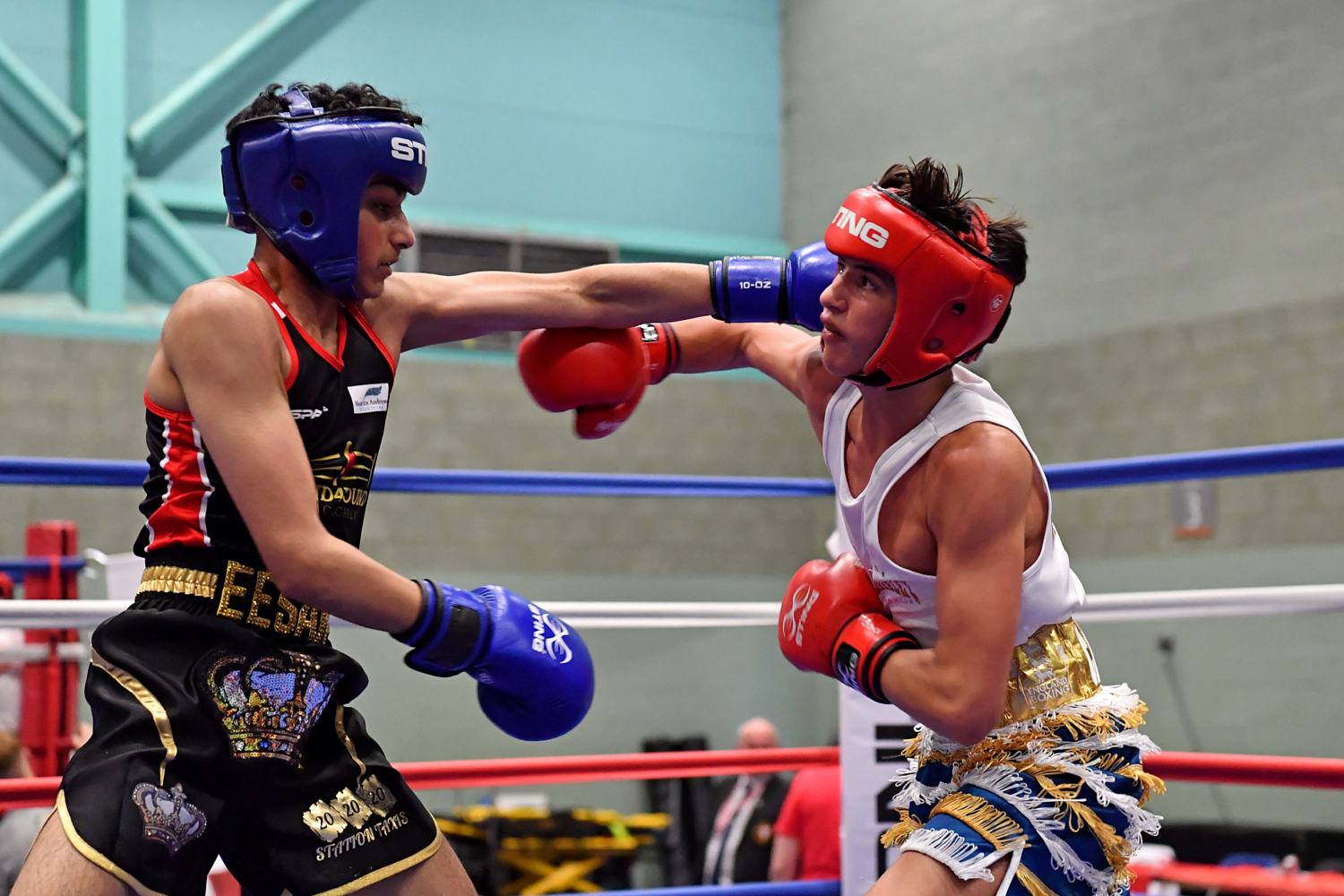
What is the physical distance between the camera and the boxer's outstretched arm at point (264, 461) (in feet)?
5.39

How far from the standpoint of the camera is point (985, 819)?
5.89 ft

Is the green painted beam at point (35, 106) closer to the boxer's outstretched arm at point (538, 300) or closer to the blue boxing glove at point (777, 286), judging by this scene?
the boxer's outstretched arm at point (538, 300)

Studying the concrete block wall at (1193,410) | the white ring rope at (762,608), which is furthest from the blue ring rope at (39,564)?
the concrete block wall at (1193,410)

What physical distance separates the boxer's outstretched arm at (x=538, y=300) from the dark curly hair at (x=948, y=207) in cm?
39

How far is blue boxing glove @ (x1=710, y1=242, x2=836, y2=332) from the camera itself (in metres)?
2.18

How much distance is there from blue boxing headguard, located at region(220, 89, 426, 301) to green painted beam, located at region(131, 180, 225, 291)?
576cm

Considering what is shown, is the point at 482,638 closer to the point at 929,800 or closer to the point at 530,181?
the point at 929,800

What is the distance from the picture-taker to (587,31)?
8.59 metres

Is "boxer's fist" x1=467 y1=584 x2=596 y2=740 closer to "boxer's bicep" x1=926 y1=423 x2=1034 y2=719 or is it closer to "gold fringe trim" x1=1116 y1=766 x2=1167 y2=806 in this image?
"boxer's bicep" x1=926 y1=423 x2=1034 y2=719

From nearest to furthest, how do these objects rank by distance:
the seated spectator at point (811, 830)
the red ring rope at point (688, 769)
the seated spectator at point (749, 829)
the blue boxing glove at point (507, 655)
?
the blue boxing glove at point (507, 655)
the red ring rope at point (688, 769)
the seated spectator at point (811, 830)
the seated spectator at point (749, 829)

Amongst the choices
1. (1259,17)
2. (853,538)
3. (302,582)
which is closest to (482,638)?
(302,582)

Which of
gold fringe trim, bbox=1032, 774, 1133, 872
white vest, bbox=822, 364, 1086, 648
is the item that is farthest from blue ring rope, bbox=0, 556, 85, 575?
gold fringe trim, bbox=1032, 774, 1133, 872

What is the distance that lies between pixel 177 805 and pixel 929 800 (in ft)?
3.38

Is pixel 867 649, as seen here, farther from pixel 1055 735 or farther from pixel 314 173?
pixel 314 173
